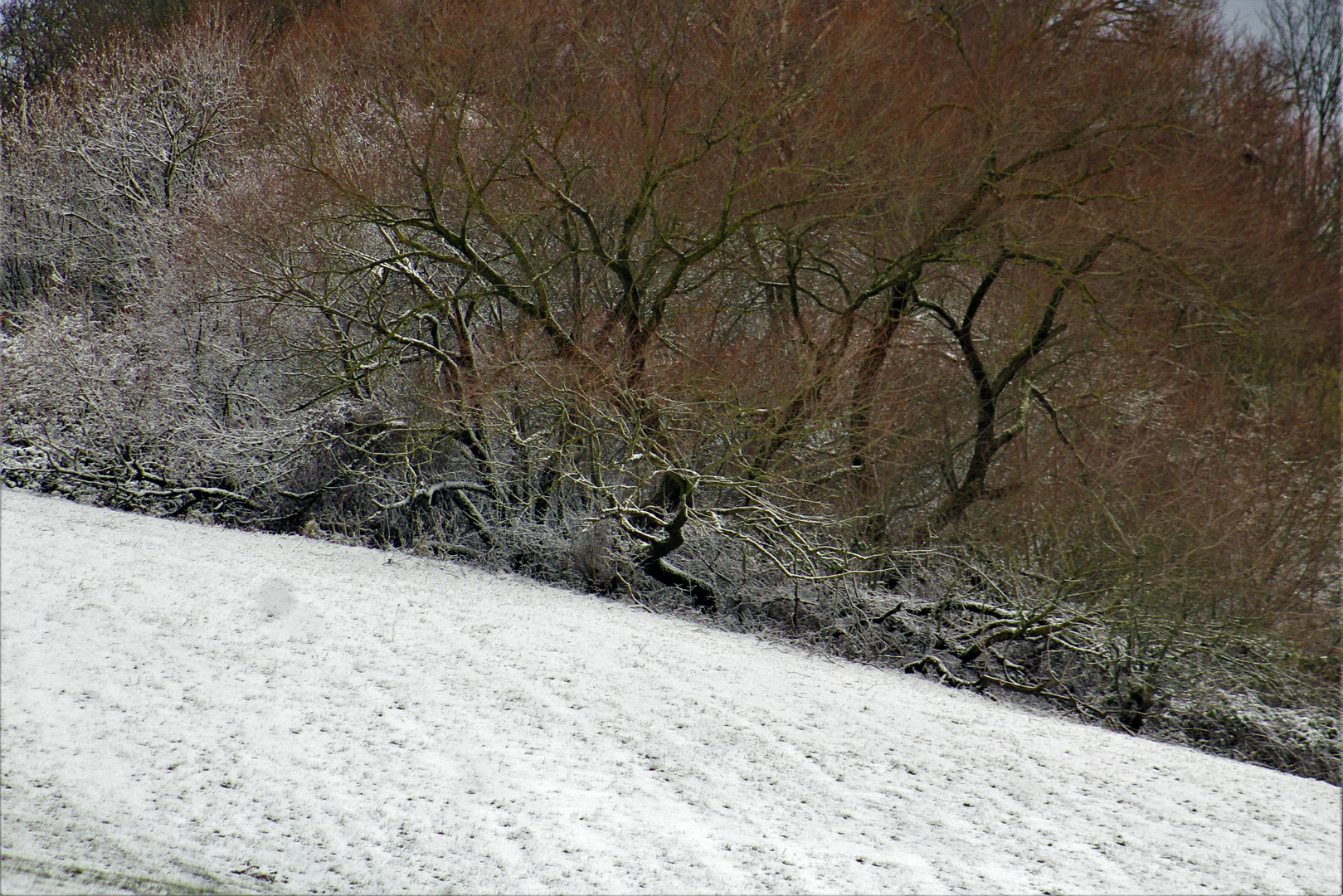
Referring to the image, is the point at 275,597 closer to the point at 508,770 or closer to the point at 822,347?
the point at 508,770

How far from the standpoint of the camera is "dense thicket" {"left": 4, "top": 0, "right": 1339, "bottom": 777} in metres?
8.04

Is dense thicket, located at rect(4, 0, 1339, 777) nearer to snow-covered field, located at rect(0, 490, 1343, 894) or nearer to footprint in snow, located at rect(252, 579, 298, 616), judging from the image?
snow-covered field, located at rect(0, 490, 1343, 894)

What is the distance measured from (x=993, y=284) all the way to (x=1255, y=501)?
370 centimetres

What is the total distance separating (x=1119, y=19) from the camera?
33.2 feet

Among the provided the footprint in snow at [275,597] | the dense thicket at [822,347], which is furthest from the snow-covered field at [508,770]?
the dense thicket at [822,347]

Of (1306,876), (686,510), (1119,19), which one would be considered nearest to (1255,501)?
(1306,876)

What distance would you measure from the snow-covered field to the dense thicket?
6.37ft

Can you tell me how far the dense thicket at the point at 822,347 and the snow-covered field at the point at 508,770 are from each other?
1941 mm

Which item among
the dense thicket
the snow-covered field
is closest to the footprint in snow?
the snow-covered field

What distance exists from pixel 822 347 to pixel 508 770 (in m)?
5.37

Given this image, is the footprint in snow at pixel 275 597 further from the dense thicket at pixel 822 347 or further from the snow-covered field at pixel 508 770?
the dense thicket at pixel 822 347

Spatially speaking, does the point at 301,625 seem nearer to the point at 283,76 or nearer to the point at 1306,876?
the point at 1306,876

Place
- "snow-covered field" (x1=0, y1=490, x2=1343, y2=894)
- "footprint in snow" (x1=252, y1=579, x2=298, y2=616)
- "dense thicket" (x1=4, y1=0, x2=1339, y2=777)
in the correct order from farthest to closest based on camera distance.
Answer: "dense thicket" (x1=4, y1=0, x2=1339, y2=777) → "footprint in snow" (x1=252, y1=579, x2=298, y2=616) → "snow-covered field" (x1=0, y1=490, x2=1343, y2=894)

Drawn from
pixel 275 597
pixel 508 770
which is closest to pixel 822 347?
pixel 275 597
